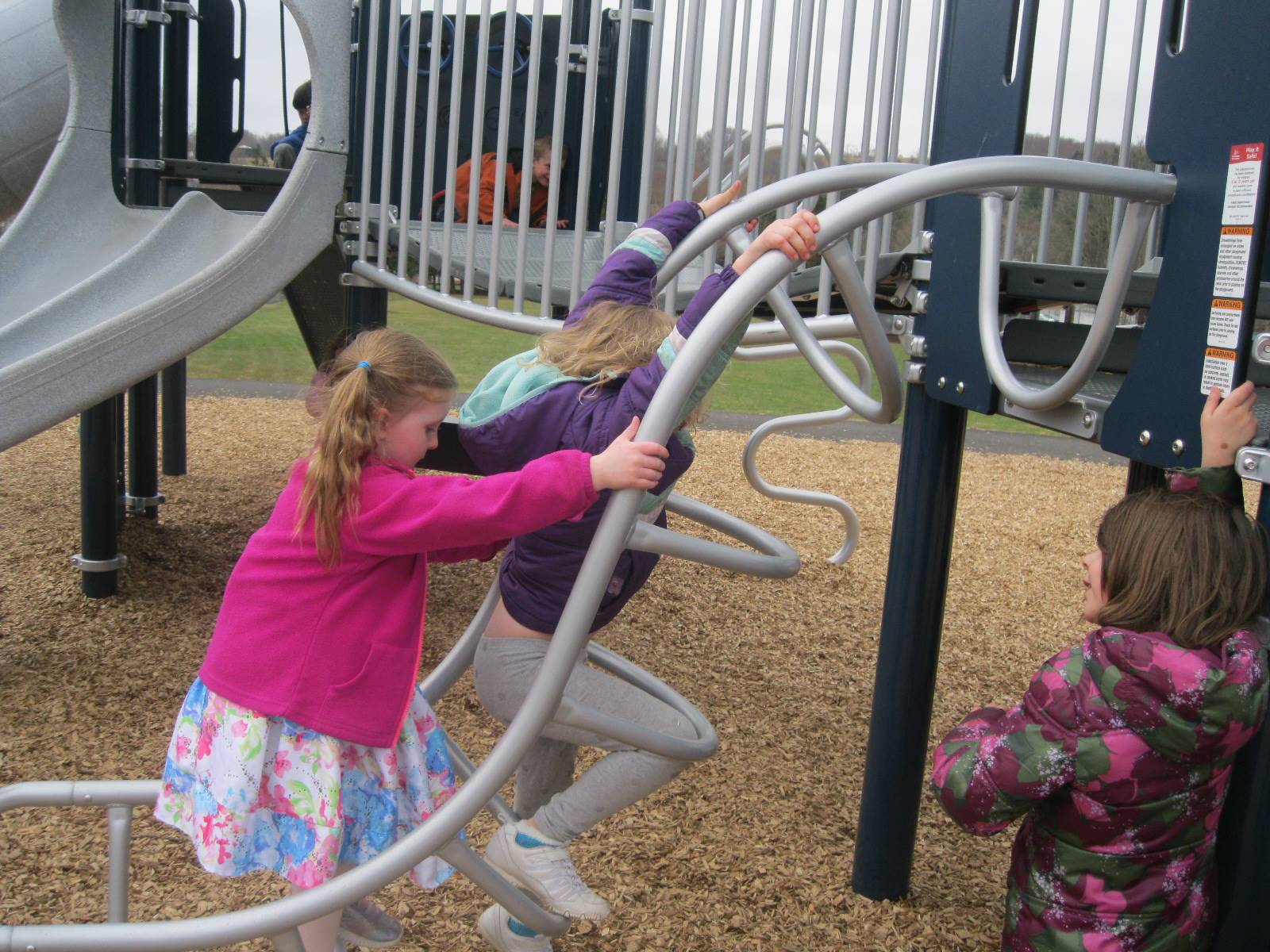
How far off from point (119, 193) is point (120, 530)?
1.82m

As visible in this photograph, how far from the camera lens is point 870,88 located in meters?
3.04


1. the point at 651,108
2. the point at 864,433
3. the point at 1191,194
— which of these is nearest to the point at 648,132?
the point at 651,108

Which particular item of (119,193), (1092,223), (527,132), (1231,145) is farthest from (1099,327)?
(1092,223)

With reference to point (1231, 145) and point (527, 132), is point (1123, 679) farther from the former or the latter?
point (527, 132)

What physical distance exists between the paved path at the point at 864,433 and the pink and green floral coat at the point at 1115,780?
7449 mm

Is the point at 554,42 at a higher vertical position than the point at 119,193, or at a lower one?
higher

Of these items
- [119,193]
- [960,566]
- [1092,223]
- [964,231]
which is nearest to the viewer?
[964,231]

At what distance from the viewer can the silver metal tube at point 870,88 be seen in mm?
2955

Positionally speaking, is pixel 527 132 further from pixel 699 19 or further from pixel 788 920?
pixel 788 920

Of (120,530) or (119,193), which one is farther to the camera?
(120,530)

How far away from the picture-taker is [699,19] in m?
3.22

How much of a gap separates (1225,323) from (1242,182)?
0.61 feet

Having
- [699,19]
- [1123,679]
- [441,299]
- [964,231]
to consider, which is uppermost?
[699,19]

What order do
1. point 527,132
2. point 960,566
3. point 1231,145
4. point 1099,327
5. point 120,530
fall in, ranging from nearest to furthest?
point 1231,145, point 1099,327, point 527,132, point 120,530, point 960,566
